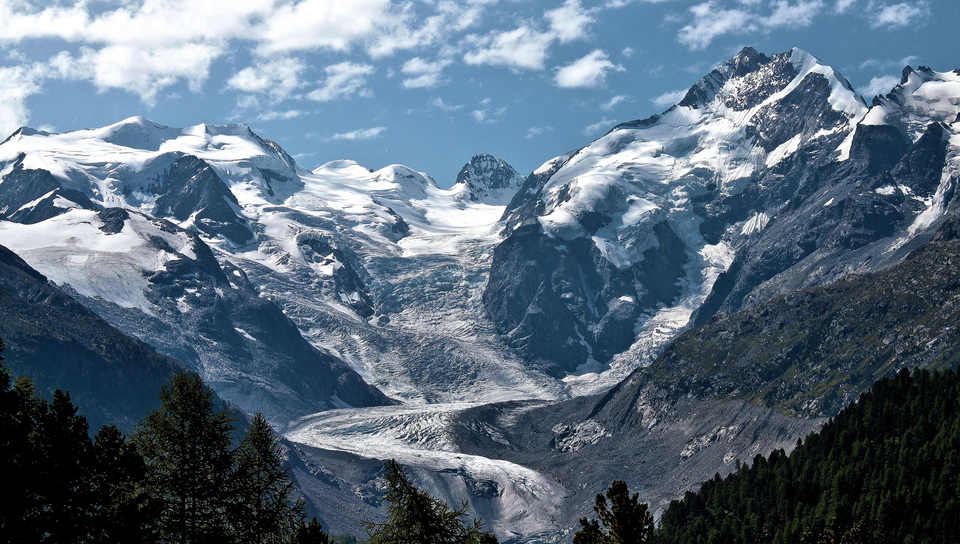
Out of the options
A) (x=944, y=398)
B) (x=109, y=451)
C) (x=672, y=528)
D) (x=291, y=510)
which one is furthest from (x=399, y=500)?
(x=944, y=398)

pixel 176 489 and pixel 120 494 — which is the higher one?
pixel 176 489

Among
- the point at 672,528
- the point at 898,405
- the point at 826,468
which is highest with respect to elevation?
the point at 898,405

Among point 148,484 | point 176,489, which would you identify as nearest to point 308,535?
point 176,489

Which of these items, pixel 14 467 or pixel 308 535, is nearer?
pixel 14 467

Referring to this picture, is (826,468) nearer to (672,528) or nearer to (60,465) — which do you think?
(672,528)

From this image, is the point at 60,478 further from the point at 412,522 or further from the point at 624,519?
the point at 624,519

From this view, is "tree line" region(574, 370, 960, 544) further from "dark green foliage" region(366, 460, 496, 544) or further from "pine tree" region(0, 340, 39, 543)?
"pine tree" region(0, 340, 39, 543)
